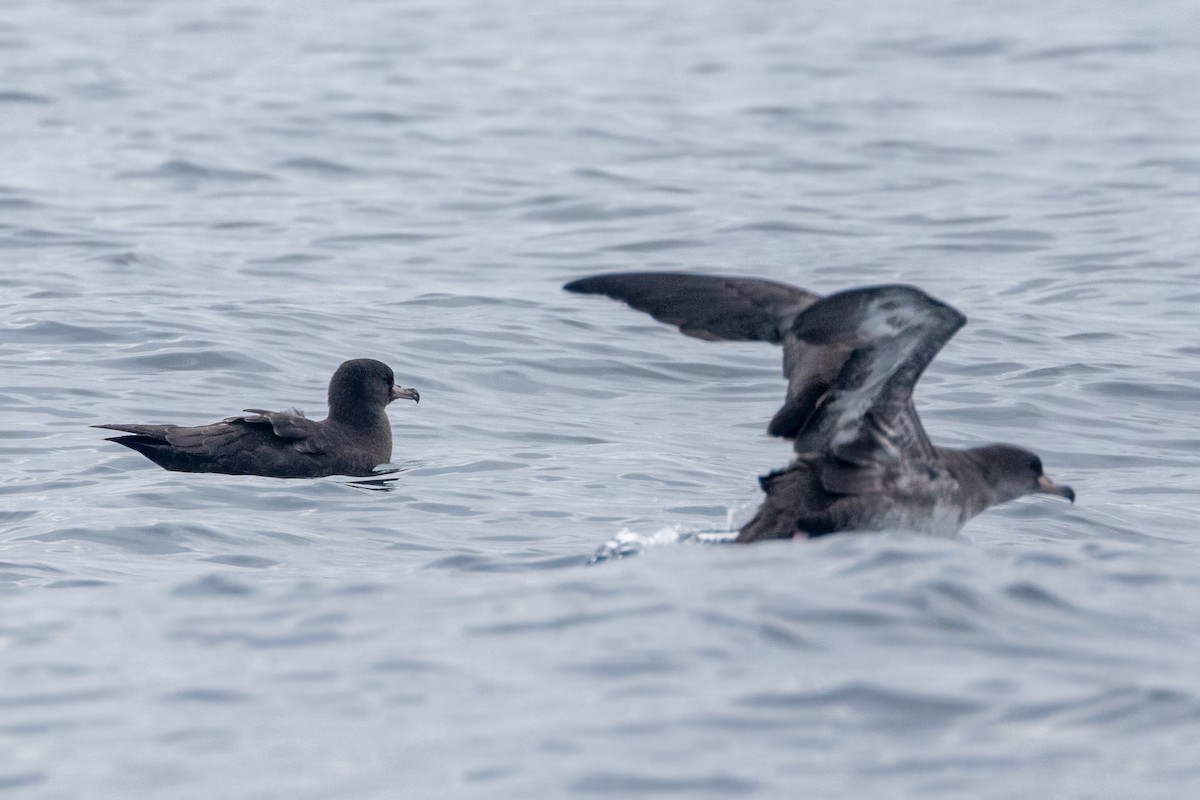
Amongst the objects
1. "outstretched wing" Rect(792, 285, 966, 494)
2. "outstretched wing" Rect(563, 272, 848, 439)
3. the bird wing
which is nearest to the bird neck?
"outstretched wing" Rect(792, 285, 966, 494)

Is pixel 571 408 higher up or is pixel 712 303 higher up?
pixel 712 303

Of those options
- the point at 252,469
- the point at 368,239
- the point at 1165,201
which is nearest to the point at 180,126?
the point at 368,239

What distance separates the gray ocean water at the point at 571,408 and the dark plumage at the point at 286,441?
163 millimetres

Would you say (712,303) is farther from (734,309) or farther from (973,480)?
(973,480)

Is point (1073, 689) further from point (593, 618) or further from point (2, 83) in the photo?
point (2, 83)

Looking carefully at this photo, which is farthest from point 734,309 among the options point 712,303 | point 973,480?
point 973,480

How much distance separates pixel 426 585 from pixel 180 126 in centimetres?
1562

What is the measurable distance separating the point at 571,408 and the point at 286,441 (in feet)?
7.66

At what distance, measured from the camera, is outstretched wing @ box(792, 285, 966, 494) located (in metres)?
6.99

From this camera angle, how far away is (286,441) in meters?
10.7

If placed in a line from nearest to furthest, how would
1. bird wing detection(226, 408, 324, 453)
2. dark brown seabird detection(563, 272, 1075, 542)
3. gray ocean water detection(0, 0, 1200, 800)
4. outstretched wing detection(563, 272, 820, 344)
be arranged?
gray ocean water detection(0, 0, 1200, 800) < dark brown seabird detection(563, 272, 1075, 542) < outstretched wing detection(563, 272, 820, 344) < bird wing detection(226, 408, 324, 453)

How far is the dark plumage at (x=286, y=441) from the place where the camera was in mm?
10523

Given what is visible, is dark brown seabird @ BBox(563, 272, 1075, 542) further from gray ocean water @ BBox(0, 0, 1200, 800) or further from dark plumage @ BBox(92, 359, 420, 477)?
dark plumage @ BBox(92, 359, 420, 477)

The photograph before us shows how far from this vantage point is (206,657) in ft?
21.8
